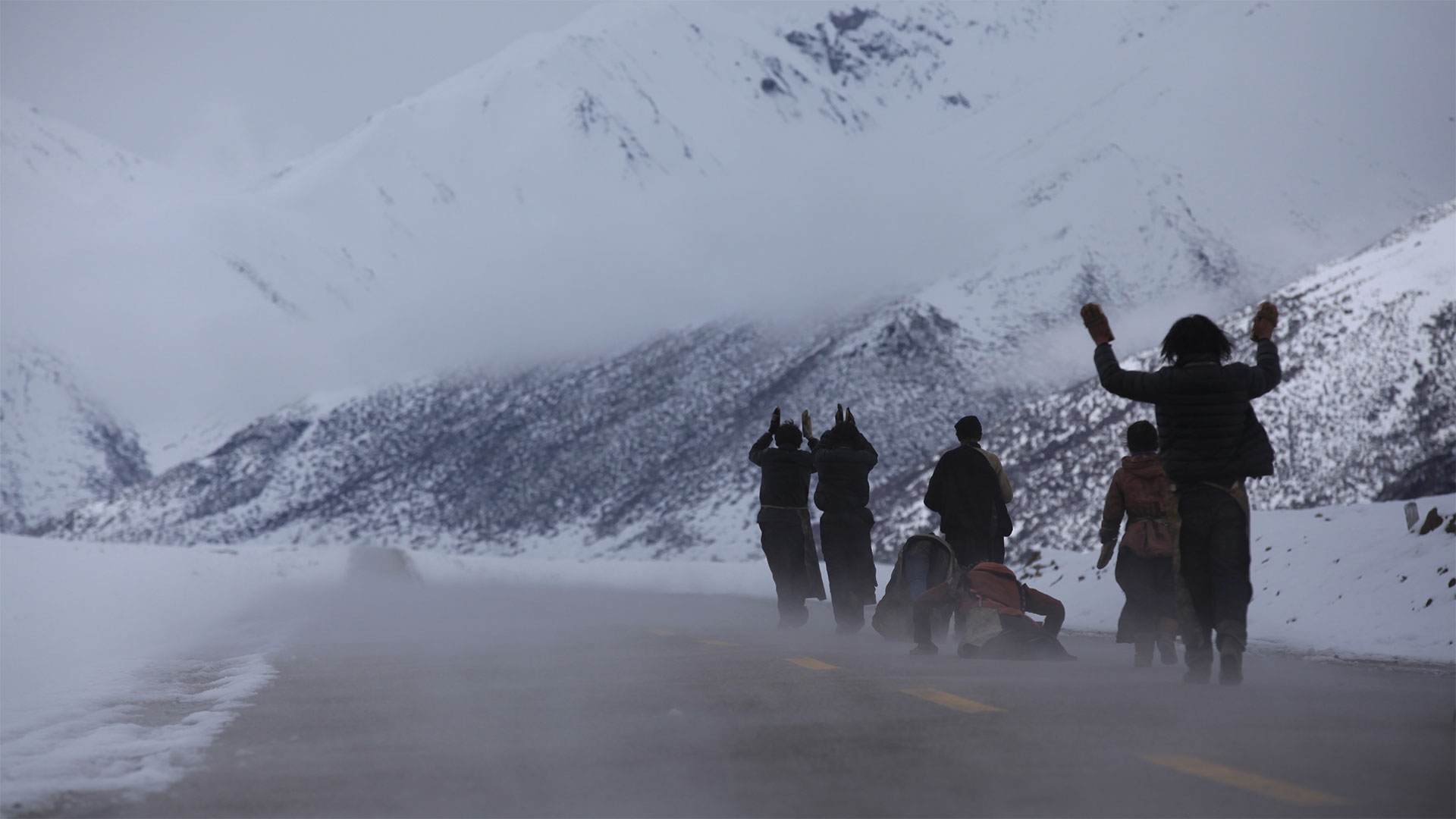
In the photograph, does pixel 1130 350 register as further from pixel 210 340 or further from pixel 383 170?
pixel 383 170

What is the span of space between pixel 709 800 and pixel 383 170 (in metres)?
190

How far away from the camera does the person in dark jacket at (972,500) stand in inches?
447

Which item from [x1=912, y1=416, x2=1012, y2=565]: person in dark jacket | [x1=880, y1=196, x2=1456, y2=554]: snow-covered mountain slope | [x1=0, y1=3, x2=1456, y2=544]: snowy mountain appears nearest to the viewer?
[x1=912, y1=416, x2=1012, y2=565]: person in dark jacket

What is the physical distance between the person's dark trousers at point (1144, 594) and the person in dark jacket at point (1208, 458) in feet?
5.79

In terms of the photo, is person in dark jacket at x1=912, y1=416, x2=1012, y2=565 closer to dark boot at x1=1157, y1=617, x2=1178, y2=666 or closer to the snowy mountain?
dark boot at x1=1157, y1=617, x2=1178, y2=666

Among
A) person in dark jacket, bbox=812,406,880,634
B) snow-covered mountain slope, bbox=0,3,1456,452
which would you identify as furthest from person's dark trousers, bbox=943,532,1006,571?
snow-covered mountain slope, bbox=0,3,1456,452

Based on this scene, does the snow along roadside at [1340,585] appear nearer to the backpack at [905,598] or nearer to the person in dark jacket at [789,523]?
the backpack at [905,598]

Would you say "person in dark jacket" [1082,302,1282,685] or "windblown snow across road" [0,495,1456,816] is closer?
"windblown snow across road" [0,495,1456,816]

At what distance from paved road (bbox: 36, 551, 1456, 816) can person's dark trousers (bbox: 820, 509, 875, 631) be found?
3.52m

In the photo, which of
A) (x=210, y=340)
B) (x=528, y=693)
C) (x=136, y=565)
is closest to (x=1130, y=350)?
(x=136, y=565)

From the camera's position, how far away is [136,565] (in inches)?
1028

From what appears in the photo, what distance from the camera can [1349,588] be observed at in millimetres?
11688

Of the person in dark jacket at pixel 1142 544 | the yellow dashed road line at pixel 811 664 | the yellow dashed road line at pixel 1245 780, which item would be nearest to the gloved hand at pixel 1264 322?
the person in dark jacket at pixel 1142 544

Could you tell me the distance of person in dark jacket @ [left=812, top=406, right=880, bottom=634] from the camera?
13148 millimetres
